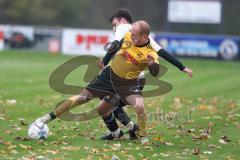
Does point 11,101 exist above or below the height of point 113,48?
below

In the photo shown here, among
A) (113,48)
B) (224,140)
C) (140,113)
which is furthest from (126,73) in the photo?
(224,140)

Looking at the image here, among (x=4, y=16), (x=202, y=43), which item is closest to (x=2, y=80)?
(x=202, y=43)

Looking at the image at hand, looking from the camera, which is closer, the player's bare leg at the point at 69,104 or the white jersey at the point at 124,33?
the white jersey at the point at 124,33

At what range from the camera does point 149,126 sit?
13.5 meters

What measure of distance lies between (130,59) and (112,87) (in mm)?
610

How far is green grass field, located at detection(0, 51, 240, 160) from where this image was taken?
10477mm

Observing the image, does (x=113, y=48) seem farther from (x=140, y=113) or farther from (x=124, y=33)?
(x=140, y=113)

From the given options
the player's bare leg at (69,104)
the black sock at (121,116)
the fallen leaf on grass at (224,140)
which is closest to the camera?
the player's bare leg at (69,104)

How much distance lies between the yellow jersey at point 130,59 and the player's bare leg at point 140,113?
36 centimetres

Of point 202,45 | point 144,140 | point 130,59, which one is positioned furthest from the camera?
point 202,45

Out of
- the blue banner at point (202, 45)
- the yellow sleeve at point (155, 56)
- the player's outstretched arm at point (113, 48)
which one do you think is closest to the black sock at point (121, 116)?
the player's outstretched arm at point (113, 48)

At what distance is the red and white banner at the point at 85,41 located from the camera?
39.6 m

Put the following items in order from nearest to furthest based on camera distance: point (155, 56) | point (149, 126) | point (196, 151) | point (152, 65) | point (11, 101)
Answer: point (196, 151) < point (152, 65) < point (155, 56) < point (149, 126) < point (11, 101)

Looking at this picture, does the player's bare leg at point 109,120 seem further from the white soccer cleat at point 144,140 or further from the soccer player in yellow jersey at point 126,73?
the white soccer cleat at point 144,140
